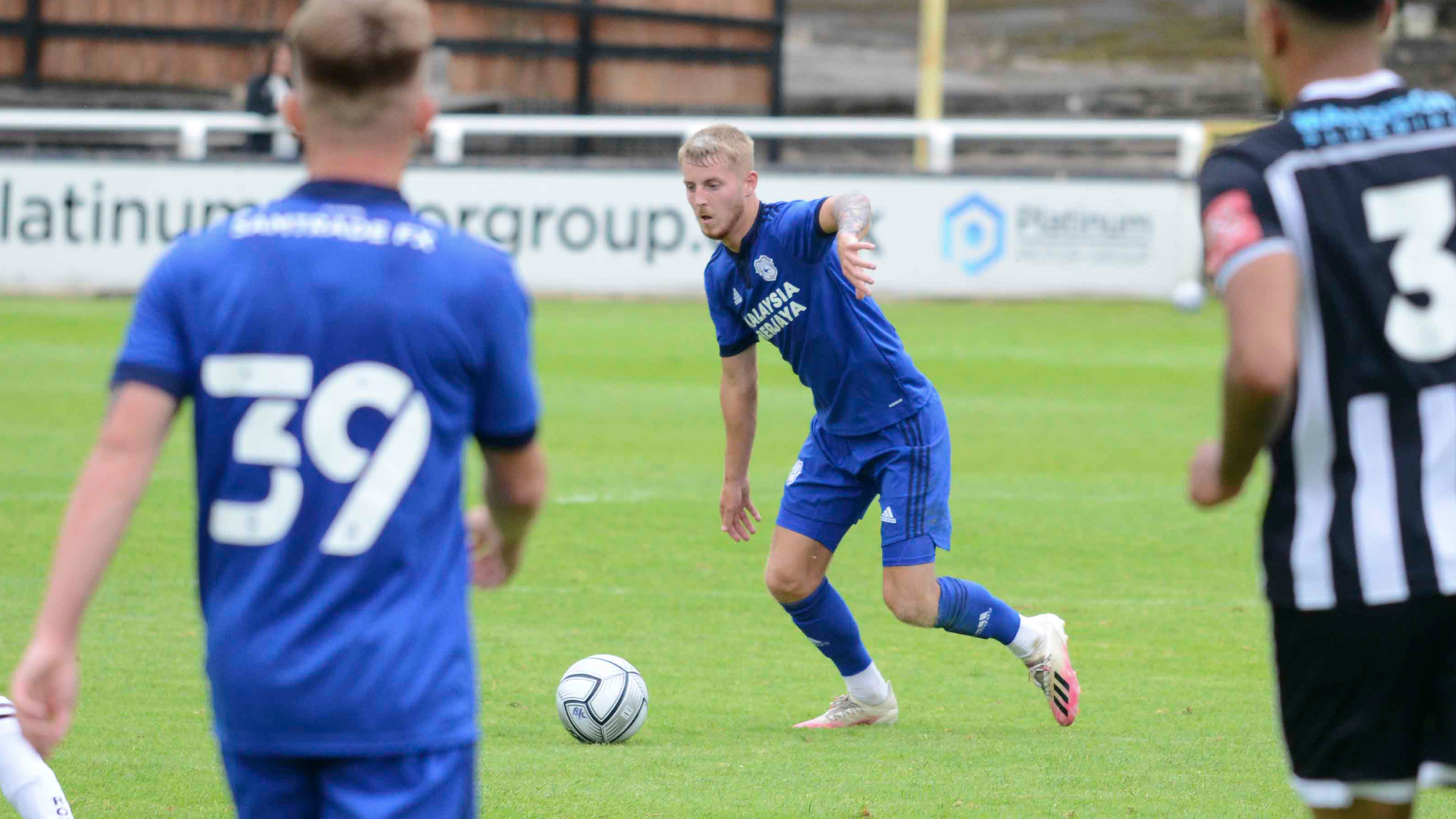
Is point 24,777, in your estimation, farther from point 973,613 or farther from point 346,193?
point 973,613

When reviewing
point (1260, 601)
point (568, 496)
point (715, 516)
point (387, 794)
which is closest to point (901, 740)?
point (1260, 601)

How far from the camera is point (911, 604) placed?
5777 mm

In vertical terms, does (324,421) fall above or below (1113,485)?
above

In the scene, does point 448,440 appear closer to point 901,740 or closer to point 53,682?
point 53,682

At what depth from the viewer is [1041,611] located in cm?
755

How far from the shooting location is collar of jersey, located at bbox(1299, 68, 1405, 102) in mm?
2867

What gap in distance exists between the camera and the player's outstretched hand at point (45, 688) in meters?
2.45

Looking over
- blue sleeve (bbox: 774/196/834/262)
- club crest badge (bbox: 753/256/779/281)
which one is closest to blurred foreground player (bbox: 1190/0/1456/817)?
blue sleeve (bbox: 774/196/834/262)

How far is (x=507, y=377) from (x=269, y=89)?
1836 centimetres

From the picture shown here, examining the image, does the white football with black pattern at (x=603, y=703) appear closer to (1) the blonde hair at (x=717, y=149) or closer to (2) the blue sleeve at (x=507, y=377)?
(1) the blonde hair at (x=717, y=149)

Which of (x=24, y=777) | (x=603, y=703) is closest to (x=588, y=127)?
(x=603, y=703)

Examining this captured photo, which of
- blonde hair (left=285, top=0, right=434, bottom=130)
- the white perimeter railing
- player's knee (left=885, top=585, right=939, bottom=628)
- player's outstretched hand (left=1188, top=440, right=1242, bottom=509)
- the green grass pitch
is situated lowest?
the green grass pitch

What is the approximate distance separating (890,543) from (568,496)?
14.8 ft

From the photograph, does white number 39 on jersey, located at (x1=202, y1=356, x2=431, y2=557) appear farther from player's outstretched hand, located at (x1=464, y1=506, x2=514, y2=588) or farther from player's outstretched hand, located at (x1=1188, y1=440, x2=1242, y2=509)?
player's outstretched hand, located at (x1=1188, y1=440, x2=1242, y2=509)
